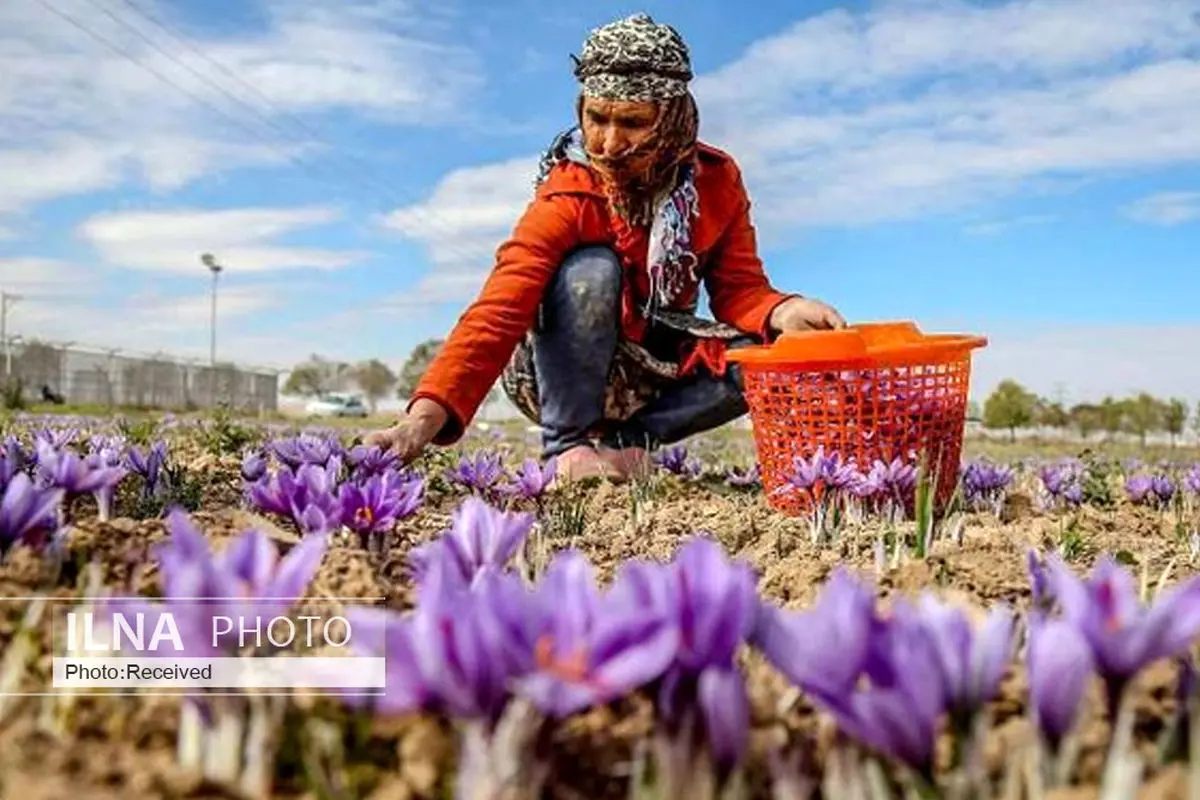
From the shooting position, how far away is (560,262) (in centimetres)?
430

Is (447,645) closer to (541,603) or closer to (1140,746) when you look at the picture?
(541,603)

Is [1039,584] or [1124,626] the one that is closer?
[1124,626]

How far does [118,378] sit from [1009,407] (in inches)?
1234

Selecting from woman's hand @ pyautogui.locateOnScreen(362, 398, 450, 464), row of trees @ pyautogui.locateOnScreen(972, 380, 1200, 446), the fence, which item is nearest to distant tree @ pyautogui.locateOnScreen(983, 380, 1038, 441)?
row of trees @ pyautogui.locateOnScreen(972, 380, 1200, 446)

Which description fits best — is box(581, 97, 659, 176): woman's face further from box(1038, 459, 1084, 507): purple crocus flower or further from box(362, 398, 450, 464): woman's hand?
box(1038, 459, 1084, 507): purple crocus flower

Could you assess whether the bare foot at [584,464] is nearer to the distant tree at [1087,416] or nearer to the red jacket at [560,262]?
the red jacket at [560,262]

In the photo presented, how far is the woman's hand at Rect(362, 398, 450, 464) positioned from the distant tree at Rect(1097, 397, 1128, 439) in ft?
103

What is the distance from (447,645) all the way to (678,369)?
149 inches

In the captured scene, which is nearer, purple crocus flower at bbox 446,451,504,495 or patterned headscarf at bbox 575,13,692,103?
purple crocus flower at bbox 446,451,504,495

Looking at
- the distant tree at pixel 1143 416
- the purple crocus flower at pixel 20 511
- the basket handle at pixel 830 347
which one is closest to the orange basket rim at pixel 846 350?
the basket handle at pixel 830 347

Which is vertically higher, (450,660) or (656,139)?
(656,139)

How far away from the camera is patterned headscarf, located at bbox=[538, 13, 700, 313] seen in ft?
13.0

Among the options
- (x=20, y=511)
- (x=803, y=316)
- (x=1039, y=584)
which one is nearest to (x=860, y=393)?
(x=803, y=316)

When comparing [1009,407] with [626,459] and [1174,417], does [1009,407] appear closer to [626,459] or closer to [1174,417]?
[1174,417]
